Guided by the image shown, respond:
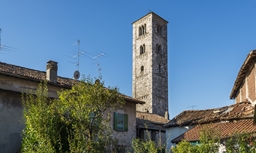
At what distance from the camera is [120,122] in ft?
57.9

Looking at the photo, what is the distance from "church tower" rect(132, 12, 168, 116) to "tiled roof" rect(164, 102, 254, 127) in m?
26.4

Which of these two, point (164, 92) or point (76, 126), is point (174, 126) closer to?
point (76, 126)

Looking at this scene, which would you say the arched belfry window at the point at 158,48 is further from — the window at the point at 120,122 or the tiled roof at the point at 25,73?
the tiled roof at the point at 25,73

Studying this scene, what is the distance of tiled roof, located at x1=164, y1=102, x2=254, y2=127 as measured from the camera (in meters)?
14.6

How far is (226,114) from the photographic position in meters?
15.4

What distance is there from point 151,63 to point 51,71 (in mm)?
34413

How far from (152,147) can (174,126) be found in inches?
432

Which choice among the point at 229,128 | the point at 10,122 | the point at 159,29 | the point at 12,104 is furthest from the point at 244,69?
the point at 159,29

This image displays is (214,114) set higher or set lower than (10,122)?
higher

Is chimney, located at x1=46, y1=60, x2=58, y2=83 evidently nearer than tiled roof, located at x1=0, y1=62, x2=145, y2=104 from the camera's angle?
No

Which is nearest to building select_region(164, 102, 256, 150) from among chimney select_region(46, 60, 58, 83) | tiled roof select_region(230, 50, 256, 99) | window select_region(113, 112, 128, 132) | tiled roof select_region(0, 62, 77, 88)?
tiled roof select_region(230, 50, 256, 99)

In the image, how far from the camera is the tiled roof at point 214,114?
14.6 m

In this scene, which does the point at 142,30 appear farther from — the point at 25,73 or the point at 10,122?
the point at 10,122

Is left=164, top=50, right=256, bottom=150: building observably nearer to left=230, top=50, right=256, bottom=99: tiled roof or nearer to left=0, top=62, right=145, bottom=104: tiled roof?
left=230, top=50, right=256, bottom=99: tiled roof
